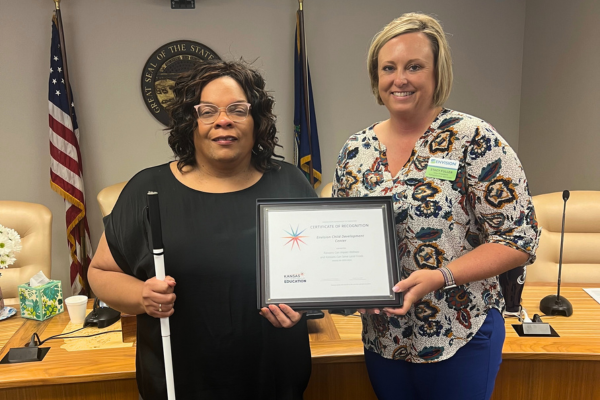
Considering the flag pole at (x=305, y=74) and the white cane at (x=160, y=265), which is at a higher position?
the flag pole at (x=305, y=74)

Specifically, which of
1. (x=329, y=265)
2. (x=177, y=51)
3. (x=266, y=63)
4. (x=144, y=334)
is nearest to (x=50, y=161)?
(x=177, y=51)

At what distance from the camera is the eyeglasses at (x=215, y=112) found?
4.06ft

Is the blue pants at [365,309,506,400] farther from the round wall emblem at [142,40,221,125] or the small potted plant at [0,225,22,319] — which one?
the round wall emblem at [142,40,221,125]

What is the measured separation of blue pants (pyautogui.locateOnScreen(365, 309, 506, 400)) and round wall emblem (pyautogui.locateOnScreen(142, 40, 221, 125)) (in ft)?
10.6

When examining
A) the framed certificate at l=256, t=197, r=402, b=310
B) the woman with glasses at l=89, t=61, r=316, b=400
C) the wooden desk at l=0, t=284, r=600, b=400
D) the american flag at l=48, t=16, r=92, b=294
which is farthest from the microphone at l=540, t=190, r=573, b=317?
the american flag at l=48, t=16, r=92, b=294

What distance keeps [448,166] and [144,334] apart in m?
0.97

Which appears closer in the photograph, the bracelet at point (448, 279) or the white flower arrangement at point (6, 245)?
the bracelet at point (448, 279)

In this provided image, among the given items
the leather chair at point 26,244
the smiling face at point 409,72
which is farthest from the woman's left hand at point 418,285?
the leather chair at point 26,244

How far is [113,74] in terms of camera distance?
387 centimetres

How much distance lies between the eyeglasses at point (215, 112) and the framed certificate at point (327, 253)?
26 centimetres

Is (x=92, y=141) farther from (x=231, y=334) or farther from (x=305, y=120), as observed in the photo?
(x=231, y=334)

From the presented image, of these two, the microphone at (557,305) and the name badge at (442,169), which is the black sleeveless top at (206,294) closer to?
the name badge at (442,169)

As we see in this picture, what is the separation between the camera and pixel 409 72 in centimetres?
122

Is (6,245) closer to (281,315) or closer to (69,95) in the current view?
(281,315)
